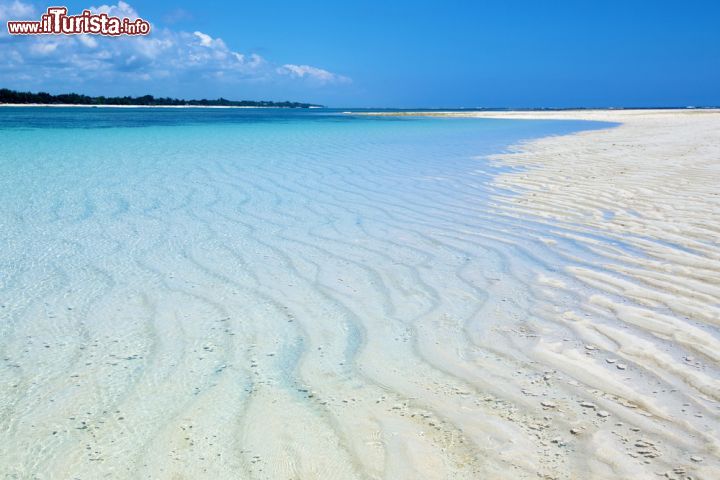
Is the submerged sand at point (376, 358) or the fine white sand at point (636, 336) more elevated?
the fine white sand at point (636, 336)

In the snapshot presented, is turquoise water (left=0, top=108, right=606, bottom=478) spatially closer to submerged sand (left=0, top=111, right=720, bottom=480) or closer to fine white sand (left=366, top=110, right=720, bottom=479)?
submerged sand (left=0, top=111, right=720, bottom=480)

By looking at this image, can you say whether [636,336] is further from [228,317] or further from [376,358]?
[228,317]

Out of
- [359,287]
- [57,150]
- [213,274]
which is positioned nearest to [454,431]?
[359,287]

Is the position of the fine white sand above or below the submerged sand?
above

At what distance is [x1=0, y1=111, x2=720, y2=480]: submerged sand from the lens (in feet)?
6.64

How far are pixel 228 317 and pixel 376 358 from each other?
995mm

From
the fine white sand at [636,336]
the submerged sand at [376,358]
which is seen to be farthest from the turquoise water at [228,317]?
the fine white sand at [636,336]

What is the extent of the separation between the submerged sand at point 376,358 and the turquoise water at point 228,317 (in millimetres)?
14

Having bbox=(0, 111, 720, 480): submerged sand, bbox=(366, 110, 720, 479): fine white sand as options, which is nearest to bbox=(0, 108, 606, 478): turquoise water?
bbox=(0, 111, 720, 480): submerged sand

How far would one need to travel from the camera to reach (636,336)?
2.97 metres

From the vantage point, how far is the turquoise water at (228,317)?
6.92ft

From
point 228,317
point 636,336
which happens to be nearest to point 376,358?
point 228,317

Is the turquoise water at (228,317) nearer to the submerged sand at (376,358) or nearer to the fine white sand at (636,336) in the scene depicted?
the submerged sand at (376,358)

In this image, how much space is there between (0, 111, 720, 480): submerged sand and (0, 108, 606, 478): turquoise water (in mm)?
14
